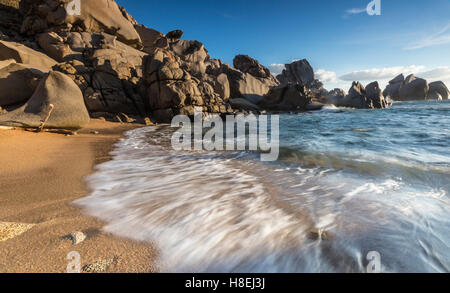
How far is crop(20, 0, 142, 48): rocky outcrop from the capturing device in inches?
669

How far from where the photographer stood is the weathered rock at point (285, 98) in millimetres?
26495

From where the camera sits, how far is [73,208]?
6.74ft

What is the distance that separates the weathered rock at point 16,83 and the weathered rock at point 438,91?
326 ft

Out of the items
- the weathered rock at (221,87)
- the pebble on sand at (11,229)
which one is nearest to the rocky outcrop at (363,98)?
the weathered rock at (221,87)

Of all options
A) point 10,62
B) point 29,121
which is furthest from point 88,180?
point 10,62

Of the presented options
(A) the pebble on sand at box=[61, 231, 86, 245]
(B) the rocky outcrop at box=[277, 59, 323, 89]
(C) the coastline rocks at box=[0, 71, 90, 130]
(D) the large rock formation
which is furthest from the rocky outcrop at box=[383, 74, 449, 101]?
(A) the pebble on sand at box=[61, 231, 86, 245]

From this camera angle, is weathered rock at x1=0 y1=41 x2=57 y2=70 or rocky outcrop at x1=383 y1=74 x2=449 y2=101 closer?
weathered rock at x1=0 y1=41 x2=57 y2=70

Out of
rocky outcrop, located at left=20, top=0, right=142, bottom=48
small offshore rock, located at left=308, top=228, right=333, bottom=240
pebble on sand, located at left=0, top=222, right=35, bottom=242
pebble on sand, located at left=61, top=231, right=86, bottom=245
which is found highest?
rocky outcrop, located at left=20, top=0, right=142, bottom=48

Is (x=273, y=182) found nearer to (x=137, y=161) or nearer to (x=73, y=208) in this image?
(x=73, y=208)

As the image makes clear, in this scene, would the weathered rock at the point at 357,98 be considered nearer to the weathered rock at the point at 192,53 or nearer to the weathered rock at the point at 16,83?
the weathered rock at the point at 192,53

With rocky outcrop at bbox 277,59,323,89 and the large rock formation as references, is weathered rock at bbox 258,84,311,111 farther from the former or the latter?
rocky outcrop at bbox 277,59,323,89

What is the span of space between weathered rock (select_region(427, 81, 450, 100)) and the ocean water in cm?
9383

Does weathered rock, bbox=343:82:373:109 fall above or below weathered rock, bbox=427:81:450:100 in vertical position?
below
